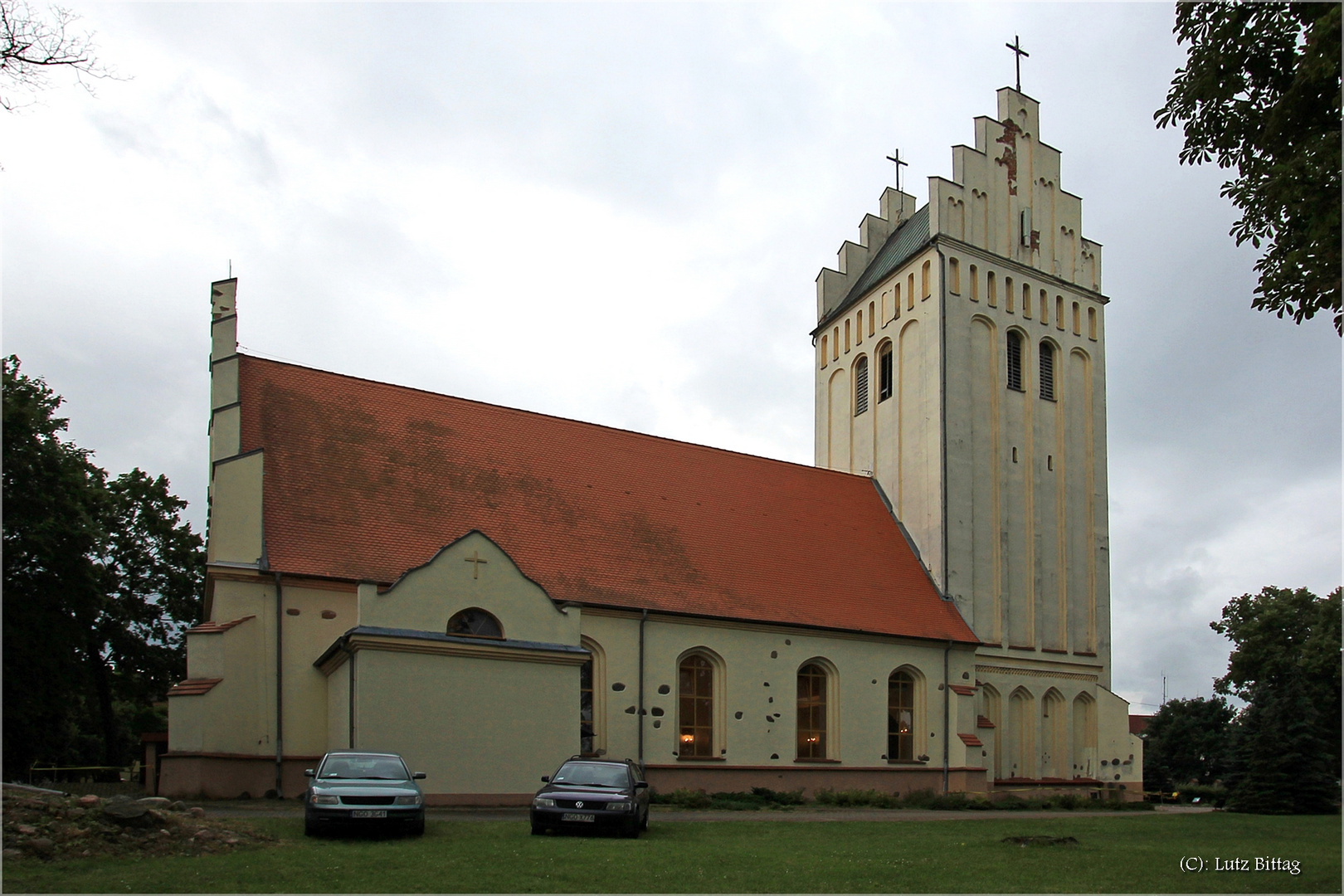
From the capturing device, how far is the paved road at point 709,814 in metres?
18.2

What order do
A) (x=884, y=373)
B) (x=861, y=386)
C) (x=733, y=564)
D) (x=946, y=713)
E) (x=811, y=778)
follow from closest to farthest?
1. (x=811, y=778)
2. (x=733, y=564)
3. (x=946, y=713)
4. (x=884, y=373)
5. (x=861, y=386)

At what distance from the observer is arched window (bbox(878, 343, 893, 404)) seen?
1455 inches

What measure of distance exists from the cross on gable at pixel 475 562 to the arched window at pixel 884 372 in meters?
18.9

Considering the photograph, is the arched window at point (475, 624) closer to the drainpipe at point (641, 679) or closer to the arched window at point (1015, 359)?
the drainpipe at point (641, 679)

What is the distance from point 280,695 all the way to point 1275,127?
19.2 meters

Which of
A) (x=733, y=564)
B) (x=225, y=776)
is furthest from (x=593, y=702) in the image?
(x=225, y=776)

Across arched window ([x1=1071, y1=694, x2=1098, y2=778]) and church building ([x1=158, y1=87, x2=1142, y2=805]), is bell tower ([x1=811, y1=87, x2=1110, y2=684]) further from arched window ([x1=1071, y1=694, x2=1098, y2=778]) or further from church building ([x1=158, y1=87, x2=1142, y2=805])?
arched window ([x1=1071, y1=694, x2=1098, y2=778])

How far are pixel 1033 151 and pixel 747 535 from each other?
694 inches

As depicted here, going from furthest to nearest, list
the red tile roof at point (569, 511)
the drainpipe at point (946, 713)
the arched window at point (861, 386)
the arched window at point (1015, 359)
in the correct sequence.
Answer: the arched window at point (861, 386)
the arched window at point (1015, 359)
the drainpipe at point (946, 713)
the red tile roof at point (569, 511)

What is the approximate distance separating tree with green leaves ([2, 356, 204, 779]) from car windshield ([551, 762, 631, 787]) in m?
19.1

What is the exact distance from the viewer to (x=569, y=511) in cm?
2794

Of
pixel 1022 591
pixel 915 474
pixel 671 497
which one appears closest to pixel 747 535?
pixel 671 497

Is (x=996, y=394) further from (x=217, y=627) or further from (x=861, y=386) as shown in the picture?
(x=217, y=627)

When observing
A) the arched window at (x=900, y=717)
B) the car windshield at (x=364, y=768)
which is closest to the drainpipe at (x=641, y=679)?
the arched window at (x=900, y=717)
